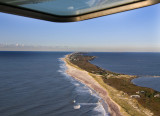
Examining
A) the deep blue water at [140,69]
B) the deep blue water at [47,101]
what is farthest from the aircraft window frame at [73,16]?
the deep blue water at [140,69]

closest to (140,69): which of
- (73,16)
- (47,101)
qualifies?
(47,101)

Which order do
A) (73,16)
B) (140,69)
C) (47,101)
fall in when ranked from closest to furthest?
(73,16)
(47,101)
(140,69)

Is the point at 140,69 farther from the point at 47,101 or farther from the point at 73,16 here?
the point at 73,16

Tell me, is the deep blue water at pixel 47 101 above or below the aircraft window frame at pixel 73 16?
below

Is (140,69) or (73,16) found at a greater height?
(73,16)

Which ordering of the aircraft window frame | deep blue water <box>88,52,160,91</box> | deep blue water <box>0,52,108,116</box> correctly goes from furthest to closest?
deep blue water <box>88,52,160,91</box>, deep blue water <box>0,52,108,116</box>, the aircraft window frame

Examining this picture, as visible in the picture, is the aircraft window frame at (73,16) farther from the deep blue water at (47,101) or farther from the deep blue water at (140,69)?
the deep blue water at (140,69)

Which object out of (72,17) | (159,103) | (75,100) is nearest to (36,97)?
(75,100)

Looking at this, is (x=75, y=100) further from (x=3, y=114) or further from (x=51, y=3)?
(x=51, y=3)

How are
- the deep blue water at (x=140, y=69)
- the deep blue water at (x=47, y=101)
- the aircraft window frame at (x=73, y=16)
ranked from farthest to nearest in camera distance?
1. the deep blue water at (x=140, y=69)
2. the deep blue water at (x=47, y=101)
3. the aircraft window frame at (x=73, y=16)

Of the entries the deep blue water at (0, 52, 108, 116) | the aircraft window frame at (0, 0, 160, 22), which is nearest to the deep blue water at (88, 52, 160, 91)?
the deep blue water at (0, 52, 108, 116)

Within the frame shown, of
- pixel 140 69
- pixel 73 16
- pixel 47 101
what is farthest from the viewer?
pixel 140 69

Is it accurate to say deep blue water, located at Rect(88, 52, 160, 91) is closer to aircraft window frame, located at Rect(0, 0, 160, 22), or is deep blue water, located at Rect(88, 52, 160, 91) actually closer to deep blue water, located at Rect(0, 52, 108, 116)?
deep blue water, located at Rect(0, 52, 108, 116)
